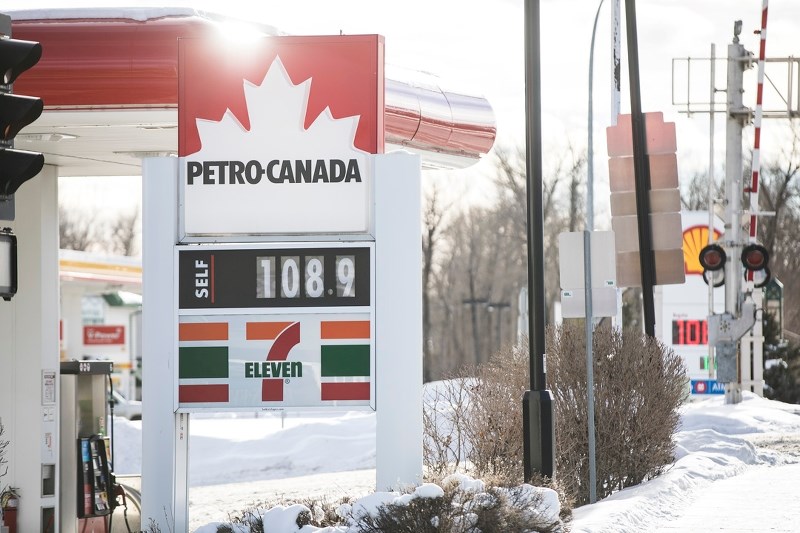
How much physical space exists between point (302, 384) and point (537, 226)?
3.85m

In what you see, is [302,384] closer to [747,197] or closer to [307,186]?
[307,186]

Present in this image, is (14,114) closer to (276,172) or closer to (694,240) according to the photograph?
(276,172)

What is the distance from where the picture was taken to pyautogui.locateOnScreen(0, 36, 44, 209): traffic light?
7.77 metres

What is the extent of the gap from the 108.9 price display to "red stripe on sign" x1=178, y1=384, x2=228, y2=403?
0.57 m

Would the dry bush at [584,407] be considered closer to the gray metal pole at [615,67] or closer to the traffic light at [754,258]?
the traffic light at [754,258]

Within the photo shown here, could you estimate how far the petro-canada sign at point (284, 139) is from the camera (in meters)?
9.32

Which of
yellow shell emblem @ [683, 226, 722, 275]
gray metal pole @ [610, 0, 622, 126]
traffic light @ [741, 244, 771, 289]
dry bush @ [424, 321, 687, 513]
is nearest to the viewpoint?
dry bush @ [424, 321, 687, 513]

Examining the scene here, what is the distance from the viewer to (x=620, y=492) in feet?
44.7

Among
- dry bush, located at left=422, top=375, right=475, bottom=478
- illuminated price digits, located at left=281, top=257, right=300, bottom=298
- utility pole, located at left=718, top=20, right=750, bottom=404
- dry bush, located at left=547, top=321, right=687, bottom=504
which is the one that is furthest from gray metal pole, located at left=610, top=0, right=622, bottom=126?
illuminated price digits, located at left=281, top=257, right=300, bottom=298

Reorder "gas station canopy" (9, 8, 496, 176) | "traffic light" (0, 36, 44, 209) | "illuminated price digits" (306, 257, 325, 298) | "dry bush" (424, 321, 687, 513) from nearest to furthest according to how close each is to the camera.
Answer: "traffic light" (0, 36, 44, 209)
"illuminated price digits" (306, 257, 325, 298)
"gas station canopy" (9, 8, 496, 176)
"dry bush" (424, 321, 687, 513)

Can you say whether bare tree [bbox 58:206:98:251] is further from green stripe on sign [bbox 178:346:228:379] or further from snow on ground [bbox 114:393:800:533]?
green stripe on sign [bbox 178:346:228:379]

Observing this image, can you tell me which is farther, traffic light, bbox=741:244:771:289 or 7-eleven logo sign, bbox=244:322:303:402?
traffic light, bbox=741:244:771:289

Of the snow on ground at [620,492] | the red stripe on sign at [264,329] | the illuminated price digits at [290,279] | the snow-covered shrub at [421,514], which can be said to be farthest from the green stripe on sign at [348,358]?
the snow on ground at [620,492]

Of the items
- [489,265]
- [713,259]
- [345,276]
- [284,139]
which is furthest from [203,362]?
[489,265]
